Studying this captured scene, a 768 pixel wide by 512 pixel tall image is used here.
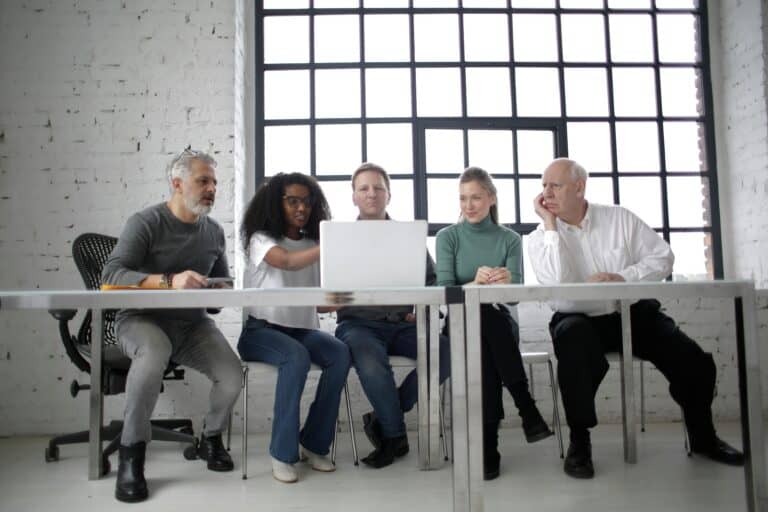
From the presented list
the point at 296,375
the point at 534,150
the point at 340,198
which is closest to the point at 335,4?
the point at 340,198

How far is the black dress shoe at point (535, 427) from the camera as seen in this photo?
2313mm

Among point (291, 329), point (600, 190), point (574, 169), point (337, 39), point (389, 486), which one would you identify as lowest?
point (389, 486)

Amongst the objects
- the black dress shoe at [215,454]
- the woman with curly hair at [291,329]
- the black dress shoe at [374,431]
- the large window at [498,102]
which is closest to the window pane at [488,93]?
the large window at [498,102]

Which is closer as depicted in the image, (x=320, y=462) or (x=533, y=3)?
(x=320, y=462)

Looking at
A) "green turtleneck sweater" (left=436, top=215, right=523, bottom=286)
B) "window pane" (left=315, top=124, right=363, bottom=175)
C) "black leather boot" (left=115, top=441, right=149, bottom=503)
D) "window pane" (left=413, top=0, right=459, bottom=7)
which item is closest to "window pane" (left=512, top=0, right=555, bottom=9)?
"window pane" (left=413, top=0, right=459, bottom=7)

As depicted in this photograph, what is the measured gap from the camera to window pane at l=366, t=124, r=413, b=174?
3807 millimetres

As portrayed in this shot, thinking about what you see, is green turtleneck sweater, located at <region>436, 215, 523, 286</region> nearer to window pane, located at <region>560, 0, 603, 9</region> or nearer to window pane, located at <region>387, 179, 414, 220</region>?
window pane, located at <region>387, 179, 414, 220</region>

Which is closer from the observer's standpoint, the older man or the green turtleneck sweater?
the older man

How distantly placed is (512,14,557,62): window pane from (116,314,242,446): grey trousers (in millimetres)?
2538

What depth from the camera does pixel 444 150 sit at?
12.5 feet

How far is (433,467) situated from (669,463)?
37.7 inches

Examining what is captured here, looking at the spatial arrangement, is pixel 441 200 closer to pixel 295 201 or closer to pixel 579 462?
pixel 295 201

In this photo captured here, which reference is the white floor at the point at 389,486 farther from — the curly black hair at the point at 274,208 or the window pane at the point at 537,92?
the window pane at the point at 537,92

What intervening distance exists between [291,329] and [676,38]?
3.09 m
